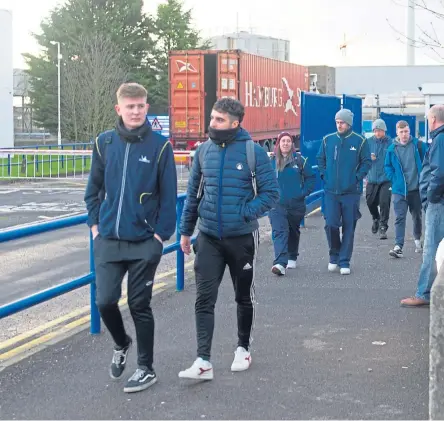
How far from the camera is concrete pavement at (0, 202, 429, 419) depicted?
5805 mm

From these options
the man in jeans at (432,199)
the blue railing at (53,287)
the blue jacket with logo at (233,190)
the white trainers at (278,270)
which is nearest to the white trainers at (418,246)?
the white trainers at (278,270)

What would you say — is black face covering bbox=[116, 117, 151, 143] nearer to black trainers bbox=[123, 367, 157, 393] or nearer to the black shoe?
black trainers bbox=[123, 367, 157, 393]

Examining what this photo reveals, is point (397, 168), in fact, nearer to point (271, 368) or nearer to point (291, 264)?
point (291, 264)

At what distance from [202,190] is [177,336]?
1.58 m

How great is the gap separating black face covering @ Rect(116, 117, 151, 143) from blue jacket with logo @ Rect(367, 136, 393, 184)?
9.20 m

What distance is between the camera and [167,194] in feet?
20.1

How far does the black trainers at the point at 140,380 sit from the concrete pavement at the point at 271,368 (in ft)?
0.16

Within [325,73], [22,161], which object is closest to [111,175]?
[22,161]

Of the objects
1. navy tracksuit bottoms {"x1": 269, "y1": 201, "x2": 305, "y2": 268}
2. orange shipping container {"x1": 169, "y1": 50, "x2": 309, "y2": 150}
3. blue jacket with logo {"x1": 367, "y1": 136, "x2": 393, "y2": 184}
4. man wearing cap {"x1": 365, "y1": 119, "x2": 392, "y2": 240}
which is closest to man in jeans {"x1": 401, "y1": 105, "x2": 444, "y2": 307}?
navy tracksuit bottoms {"x1": 269, "y1": 201, "x2": 305, "y2": 268}

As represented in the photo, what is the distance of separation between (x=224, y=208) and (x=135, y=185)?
71 centimetres

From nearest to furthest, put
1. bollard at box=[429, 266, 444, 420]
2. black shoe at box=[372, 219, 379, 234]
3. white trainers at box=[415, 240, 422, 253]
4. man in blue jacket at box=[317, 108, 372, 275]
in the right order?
bollard at box=[429, 266, 444, 420] < man in blue jacket at box=[317, 108, 372, 275] < white trainers at box=[415, 240, 422, 253] < black shoe at box=[372, 219, 379, 234]

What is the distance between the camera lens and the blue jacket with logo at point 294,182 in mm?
11367

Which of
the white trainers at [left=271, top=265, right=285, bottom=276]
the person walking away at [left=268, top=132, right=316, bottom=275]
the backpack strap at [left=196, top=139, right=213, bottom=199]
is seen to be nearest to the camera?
the backpack strap at [left=196, top=139, right=213, bottom=199]

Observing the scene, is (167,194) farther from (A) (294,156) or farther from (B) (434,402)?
(A) (294,156)
